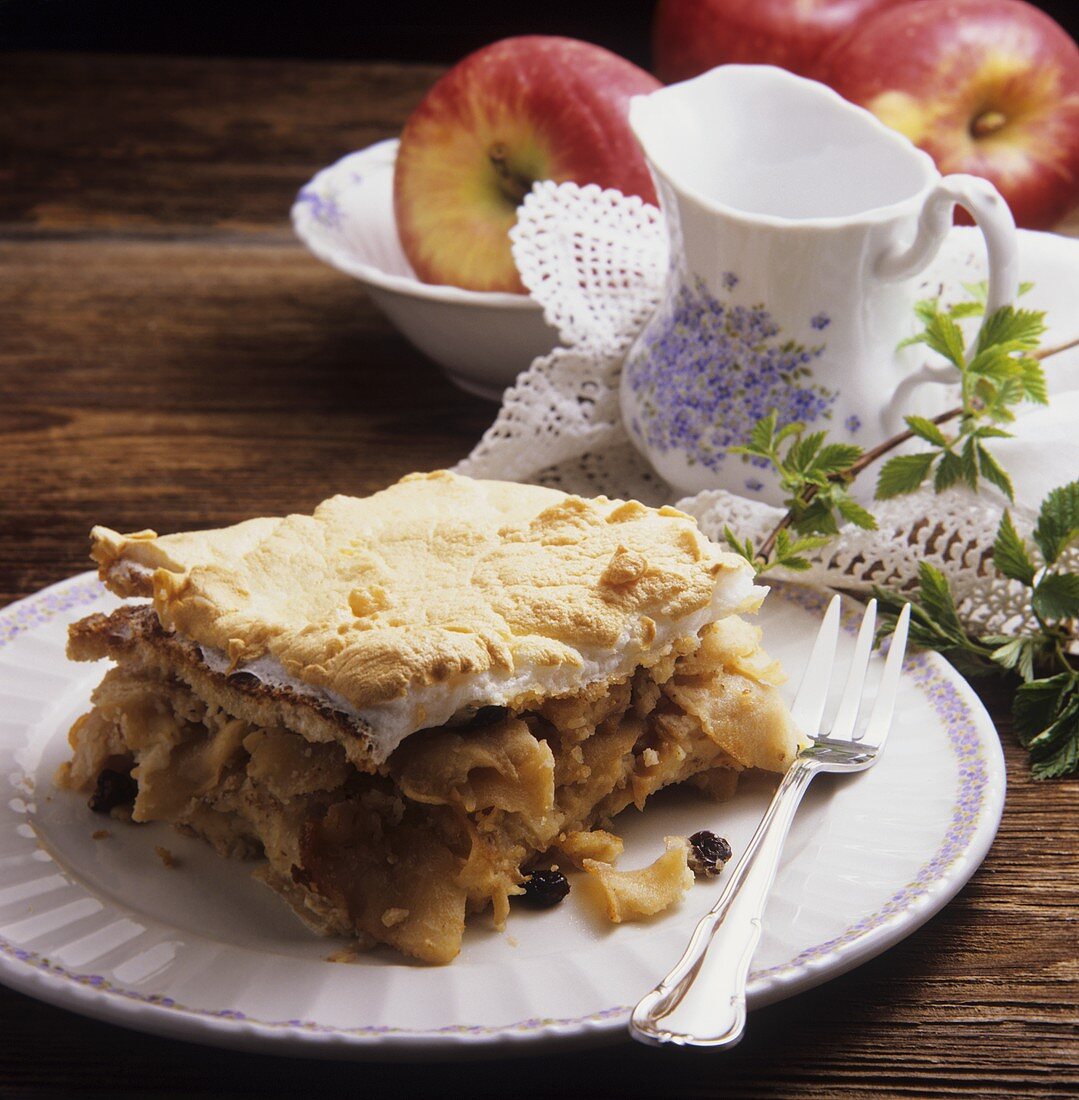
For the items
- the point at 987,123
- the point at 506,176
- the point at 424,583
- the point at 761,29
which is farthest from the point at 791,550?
the point at 761,29

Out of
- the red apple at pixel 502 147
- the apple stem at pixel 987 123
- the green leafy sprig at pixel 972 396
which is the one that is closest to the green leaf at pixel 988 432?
the green leafy sprig at pixel 972 396

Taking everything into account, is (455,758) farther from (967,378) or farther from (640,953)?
(967,378)

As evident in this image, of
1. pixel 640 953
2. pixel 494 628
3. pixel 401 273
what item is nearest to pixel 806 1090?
pixel 640 953

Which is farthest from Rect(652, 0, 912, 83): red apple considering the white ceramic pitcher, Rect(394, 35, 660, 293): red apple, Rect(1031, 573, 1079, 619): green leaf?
Rect(1031, 573, 1079, 619): green leaf

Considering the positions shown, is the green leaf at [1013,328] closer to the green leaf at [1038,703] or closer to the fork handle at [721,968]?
the green leaf at [1038,703]

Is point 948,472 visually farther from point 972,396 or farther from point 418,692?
point 418,692

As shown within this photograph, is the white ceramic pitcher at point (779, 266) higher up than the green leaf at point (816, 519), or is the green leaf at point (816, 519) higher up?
the white ceramic pitcher at point (779, 266)

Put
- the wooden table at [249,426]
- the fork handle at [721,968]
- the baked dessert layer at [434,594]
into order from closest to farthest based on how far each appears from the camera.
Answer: the fork handle at [721,968] < the wooden table at [249,426] < the baked dessert layer at [434,594]

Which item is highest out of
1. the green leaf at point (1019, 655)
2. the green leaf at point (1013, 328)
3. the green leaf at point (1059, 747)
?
the green leaf at point (1013, 328)
